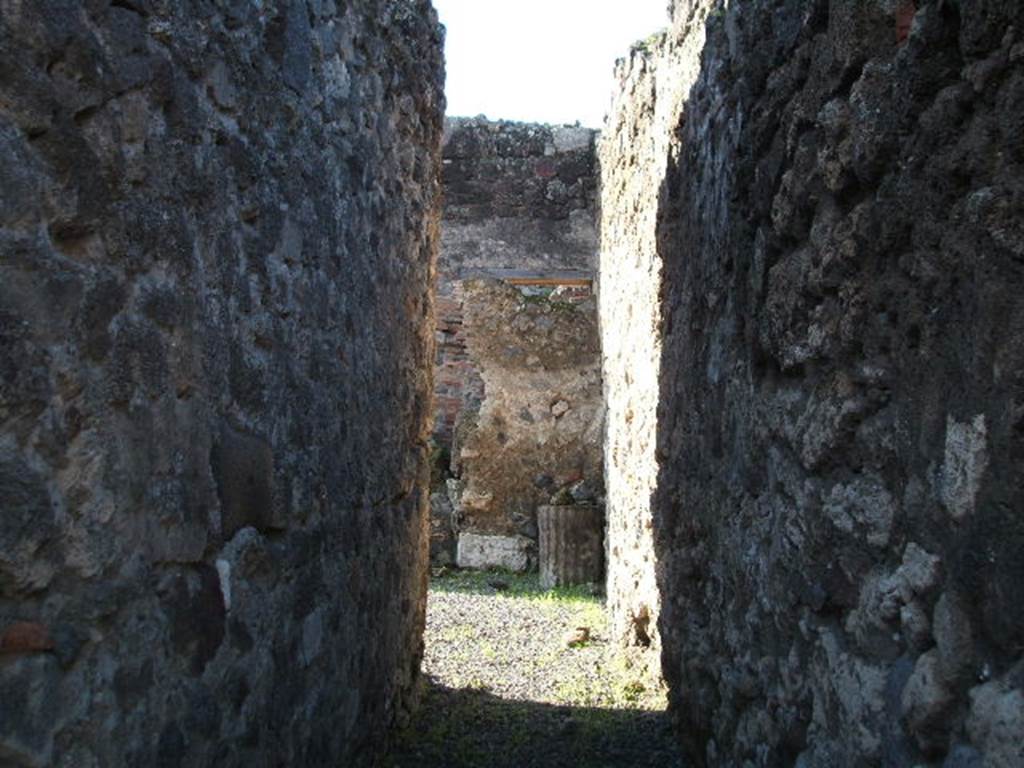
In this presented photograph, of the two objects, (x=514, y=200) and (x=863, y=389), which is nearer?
(x=863, y=389)

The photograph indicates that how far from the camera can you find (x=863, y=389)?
6.08 ft

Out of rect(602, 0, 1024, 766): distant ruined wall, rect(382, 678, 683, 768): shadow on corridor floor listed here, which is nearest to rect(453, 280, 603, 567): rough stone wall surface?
rect(382, 678, 683, 768): shadow on corridor floor

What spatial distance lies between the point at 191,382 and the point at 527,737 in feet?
7.74

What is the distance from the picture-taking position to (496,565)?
28.1 feet

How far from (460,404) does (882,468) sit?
816cm

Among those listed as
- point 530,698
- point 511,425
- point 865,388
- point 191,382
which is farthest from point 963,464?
point 511,425

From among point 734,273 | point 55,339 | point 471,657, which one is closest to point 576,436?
point 471,657

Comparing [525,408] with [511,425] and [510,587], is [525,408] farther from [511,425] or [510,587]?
[510,587]

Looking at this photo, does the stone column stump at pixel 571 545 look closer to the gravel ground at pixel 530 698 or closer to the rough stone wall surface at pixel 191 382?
the gravel ground at pixel 530 698

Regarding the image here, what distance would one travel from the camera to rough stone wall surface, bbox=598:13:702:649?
4.29 metres

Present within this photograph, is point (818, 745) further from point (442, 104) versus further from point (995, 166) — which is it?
point (442, 104)

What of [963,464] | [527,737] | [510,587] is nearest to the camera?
[963,464]

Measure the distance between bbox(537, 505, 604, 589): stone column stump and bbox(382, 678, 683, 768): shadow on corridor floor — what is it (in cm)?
329

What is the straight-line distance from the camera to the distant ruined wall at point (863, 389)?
137 cm
